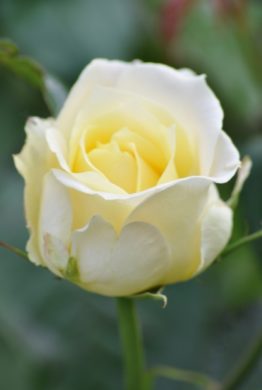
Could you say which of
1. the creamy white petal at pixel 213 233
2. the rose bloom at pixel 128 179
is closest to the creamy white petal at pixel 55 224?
the rose bloom at pixel 128 179

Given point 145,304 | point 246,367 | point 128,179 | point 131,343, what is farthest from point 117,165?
point 145,304

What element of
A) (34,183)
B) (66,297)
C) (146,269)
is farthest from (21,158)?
(66,297)

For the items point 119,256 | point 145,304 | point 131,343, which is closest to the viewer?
point 119,256

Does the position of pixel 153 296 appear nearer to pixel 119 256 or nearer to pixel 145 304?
pixel 119 256

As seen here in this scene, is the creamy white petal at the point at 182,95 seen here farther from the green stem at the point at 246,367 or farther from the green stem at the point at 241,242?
the green stem at the point at 246,367

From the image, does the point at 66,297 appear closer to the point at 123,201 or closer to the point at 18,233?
the point at 18,233

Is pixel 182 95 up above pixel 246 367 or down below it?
above

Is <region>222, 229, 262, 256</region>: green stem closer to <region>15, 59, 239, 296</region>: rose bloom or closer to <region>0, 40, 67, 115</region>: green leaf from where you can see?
<region>15, 59, 239, 296</region>: rose bloom
